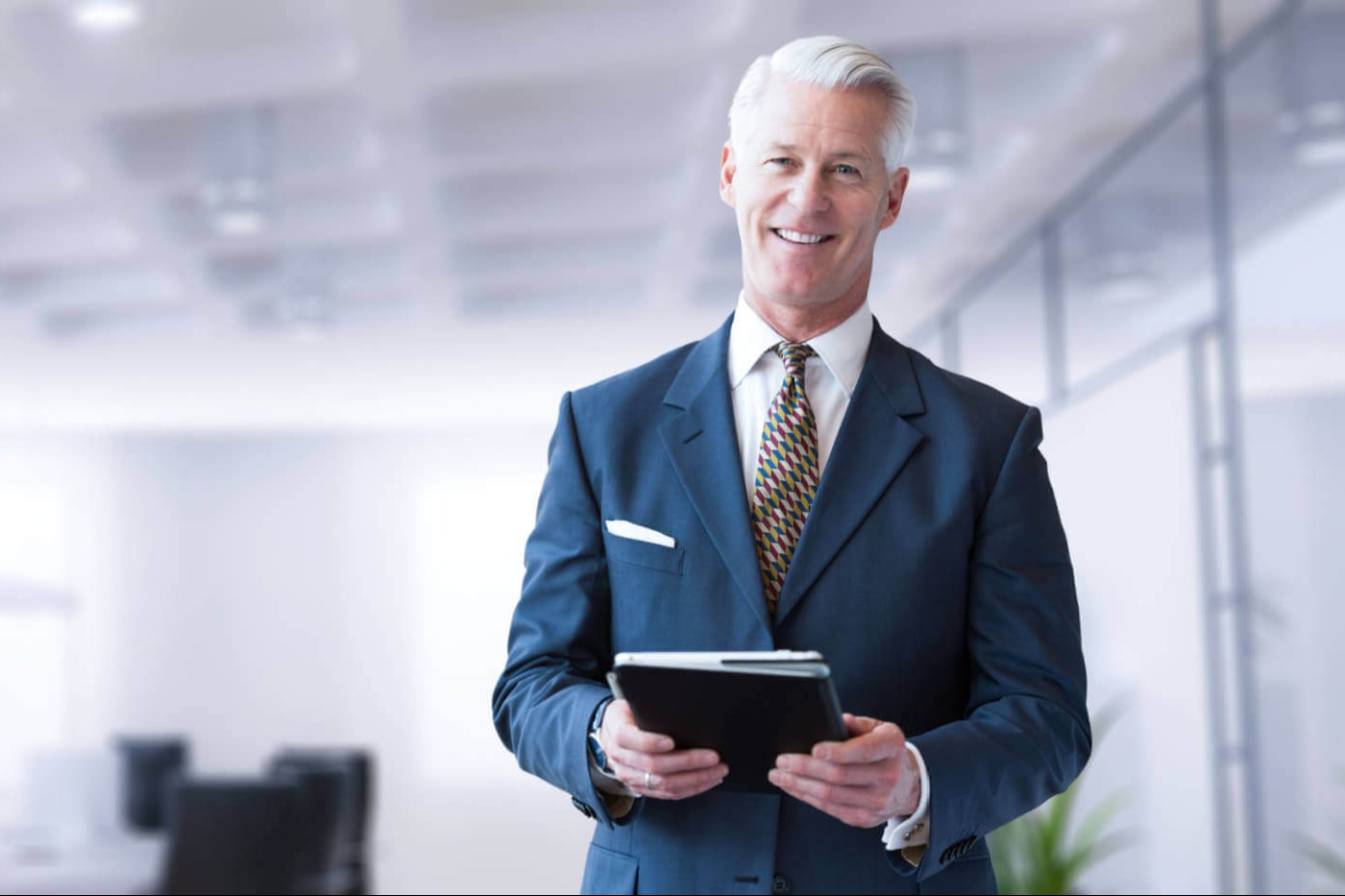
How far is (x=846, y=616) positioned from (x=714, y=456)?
0.58 ft

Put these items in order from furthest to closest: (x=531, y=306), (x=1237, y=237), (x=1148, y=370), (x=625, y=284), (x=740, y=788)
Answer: (x=531, y=306) → (x=625, y=284) → (x=1148, y=370) → (x=1237, y=237) → (x=740, y=788)

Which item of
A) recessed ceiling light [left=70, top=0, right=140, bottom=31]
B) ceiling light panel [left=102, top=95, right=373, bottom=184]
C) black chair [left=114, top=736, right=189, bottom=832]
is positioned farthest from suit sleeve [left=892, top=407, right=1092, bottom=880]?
black chair [left=114, top=736, right=189, bottom=832]

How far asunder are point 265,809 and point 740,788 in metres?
4.47

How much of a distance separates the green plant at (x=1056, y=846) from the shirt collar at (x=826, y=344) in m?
3.62

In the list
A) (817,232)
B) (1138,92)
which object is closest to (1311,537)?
(1138,92)

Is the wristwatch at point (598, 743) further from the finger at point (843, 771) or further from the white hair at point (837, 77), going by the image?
the white hair at point (837, 77)

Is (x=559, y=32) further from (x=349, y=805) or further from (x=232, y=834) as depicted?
(x=349, y=805)

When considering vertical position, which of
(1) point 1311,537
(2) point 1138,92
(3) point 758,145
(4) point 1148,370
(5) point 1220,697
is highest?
(2) point 1138,92

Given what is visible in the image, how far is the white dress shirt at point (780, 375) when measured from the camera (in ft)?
4.17

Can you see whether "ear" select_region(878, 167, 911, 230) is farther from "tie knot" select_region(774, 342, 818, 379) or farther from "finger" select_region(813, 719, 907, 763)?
"finger" select_region(813, 719, 907, 763)

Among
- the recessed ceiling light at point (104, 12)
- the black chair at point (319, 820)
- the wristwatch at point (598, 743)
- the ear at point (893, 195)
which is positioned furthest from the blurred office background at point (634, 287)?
the wristwatch at point (598, 743)

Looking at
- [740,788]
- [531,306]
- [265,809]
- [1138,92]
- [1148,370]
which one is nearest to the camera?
[740,788]

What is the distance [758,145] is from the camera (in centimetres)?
124

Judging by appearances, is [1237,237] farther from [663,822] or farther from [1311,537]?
[663,822]
